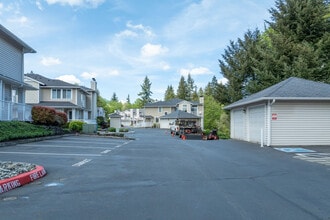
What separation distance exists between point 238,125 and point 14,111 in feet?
54.8

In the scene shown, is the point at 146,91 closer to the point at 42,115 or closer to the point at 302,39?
the point at 302,39

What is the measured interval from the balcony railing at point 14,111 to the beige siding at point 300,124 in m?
16.3

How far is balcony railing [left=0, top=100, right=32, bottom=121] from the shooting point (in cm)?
1908

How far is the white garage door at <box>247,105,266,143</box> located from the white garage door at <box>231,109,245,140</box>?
68.2 inches

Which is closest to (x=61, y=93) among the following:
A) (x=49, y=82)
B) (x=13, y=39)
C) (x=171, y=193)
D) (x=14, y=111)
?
(x=49, y=82)

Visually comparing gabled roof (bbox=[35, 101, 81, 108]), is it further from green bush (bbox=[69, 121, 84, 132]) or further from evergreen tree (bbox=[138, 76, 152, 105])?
evergreen tree (bbox=[138, 76, 152, 105])

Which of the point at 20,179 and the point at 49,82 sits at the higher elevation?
the point at 49,82

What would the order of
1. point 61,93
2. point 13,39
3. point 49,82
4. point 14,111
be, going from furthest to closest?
1. point 49,82
2. point 61,93
3. point 13,39
4. point 14,111

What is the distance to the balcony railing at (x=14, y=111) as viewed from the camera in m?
19.1

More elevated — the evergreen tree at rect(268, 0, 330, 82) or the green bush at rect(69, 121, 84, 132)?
the evergreen tree at rect(268, 0, 330, 82)

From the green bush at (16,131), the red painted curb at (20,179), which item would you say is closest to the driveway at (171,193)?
the red painted curb at (20,179)

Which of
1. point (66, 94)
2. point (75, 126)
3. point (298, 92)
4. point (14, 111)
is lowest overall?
point (75, 126)

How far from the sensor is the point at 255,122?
20156 mm

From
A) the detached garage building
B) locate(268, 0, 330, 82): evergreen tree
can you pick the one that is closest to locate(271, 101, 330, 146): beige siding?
the detached garage building
